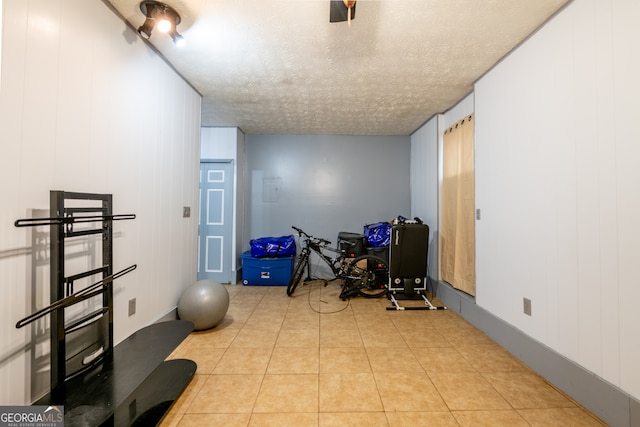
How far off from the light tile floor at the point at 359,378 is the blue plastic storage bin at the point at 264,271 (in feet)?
4.33

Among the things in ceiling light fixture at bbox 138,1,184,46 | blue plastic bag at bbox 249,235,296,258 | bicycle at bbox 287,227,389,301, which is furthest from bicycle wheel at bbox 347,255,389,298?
ceiling light fixture at bbox 138,1,184,46

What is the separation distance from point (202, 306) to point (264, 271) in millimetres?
1765

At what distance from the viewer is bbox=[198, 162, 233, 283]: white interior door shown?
4266 millimetres

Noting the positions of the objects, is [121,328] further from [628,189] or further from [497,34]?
[497,34]

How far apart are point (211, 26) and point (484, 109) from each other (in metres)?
2.66

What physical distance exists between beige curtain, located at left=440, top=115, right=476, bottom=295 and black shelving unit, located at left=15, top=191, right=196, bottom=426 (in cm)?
297

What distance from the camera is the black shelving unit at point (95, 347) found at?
1.28m

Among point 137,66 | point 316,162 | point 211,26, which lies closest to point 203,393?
point 137,66

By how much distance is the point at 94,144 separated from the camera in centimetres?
167

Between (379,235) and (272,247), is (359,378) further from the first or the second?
(272,247)

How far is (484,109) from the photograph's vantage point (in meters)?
2.58

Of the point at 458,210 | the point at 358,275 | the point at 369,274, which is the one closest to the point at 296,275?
the point at 358,275

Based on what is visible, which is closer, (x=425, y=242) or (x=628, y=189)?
(x=628, y=189)

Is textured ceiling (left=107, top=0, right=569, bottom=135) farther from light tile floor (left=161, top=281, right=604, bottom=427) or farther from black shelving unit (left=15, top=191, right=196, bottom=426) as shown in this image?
light tile floor (left=161, top=281, right=604, bottom=427)
